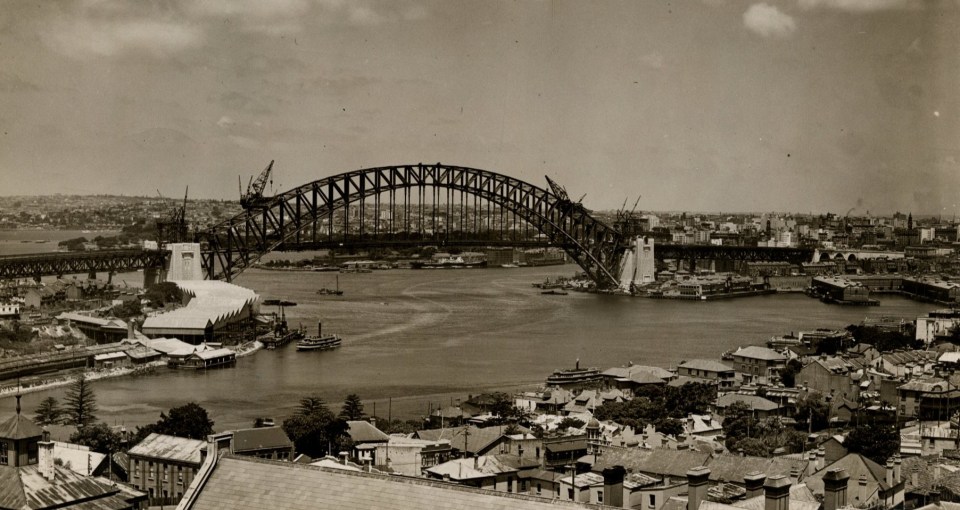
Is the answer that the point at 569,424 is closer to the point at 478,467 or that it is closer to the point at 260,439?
the point at 260,439

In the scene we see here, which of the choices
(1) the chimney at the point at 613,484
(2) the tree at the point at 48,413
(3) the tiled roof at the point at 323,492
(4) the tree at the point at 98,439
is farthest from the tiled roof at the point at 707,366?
(3) the tiled roof at the point at 323,492

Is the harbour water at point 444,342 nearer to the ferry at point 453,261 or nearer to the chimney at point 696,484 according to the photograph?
the chimney at point 696,484

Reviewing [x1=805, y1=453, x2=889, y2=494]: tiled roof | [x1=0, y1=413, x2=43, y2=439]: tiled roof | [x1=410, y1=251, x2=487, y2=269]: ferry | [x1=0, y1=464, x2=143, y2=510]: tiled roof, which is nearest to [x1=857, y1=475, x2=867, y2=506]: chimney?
[x1=805, y1=453, x2=889, y2=494]: tiled roof

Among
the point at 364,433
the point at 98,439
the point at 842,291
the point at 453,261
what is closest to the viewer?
the point at 98,439

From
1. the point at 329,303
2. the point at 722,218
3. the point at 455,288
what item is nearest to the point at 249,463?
the point at 329,303

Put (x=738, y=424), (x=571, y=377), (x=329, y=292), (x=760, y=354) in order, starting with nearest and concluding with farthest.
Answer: (x=738, y=424), (x=571, y=377), (x=760, y=354), (x=329, y=292)

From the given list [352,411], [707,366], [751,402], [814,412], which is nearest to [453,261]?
[707,366]
